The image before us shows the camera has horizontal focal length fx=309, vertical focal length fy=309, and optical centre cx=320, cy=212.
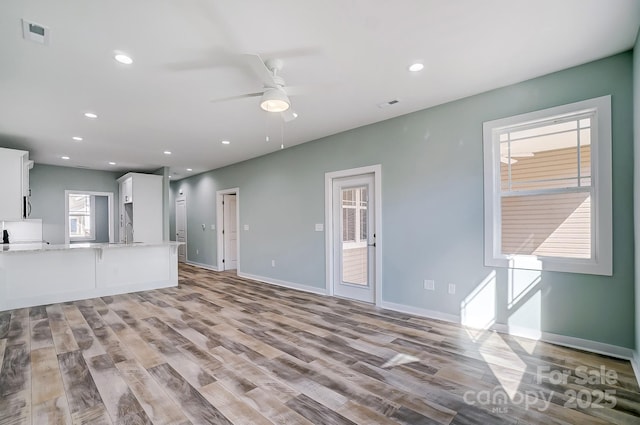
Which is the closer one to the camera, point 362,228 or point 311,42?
point 311,42

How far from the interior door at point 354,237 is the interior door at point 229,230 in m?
3.79

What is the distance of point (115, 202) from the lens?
28.6 feet

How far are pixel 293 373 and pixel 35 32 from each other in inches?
130

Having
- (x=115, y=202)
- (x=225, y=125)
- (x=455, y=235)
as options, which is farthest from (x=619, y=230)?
(x=115, y=202)

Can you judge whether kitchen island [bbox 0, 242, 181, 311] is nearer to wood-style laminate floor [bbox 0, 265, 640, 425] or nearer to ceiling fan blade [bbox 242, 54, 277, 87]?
wood-style laminate floor [bbox 0, 265, 640, 425]

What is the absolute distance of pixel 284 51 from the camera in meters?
2.64

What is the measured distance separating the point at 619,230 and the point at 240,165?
6542 mm

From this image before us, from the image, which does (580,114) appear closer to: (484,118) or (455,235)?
(484,118)

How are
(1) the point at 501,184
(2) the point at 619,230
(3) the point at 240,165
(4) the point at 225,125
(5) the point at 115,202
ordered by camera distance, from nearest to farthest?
(2) the point at 619,230 → (1) the point at 501,184 → (4) the point at 225,125 → (3) the point at 240,165 → (5) the point at 115,202

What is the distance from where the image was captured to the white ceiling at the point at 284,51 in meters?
2.16

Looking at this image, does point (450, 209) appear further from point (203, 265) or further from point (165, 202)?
point (203, 265)

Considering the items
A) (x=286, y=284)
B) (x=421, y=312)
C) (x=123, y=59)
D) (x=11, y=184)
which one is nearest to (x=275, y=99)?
(x=123, y=59)

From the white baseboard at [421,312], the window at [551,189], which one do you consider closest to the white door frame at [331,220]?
the white baseboard at [421,312]

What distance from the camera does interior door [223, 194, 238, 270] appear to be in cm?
812
